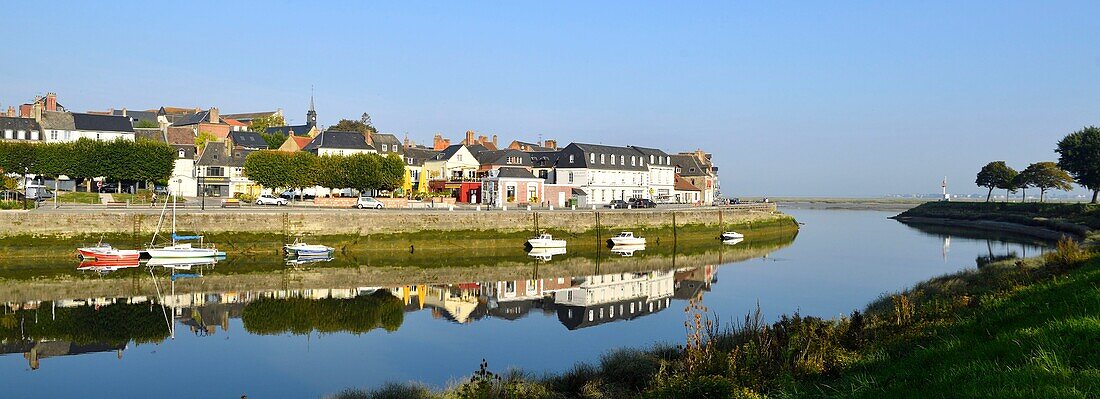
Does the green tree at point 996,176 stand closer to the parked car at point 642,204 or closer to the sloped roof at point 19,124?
the parked car at point 642,204

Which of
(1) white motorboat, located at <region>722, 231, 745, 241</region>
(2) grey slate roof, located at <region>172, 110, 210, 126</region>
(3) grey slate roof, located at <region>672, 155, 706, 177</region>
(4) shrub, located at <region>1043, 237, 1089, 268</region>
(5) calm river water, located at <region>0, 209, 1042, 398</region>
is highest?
(2) grey slate roof, located at <region>172, 110, 210, 126</region>

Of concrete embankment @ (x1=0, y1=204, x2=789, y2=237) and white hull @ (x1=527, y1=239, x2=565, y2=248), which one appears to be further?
white hull @ (x1=527, y1=239, x2=565, y2=248)

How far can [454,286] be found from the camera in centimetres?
3525

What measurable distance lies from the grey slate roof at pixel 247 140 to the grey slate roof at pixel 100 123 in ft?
40.4

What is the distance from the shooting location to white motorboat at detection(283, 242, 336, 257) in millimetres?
43281

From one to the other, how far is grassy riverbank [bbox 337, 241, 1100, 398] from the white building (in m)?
76.5

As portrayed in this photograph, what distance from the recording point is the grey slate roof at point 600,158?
7769 cm

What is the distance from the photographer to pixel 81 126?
78812 mm

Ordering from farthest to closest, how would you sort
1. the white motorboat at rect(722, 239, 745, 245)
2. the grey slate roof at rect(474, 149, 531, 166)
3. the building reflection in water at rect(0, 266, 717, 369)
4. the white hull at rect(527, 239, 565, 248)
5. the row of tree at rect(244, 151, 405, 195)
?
the grey slate roof at rect(474, 149, 531, 166), the row of tree at rect(244, 151, 405, 195), the white motorboat at rect(722, 239, 745, 245), the white hull at rect(527, 239, 565, 248), the building reflection in water at rect(0, 266, 717, 369)

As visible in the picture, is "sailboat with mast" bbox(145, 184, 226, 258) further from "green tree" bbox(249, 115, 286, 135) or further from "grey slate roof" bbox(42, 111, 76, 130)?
"green tree" bbox(249, 115, 286, 135)

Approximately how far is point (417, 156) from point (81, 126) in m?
36.0

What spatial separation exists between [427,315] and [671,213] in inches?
1458

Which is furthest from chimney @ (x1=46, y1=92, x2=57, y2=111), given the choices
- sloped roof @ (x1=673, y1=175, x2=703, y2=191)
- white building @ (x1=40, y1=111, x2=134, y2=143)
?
sloped roof @ (x1=673, y1=175, x2=703, y2=191)

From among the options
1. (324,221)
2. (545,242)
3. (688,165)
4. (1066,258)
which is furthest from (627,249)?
(688,165)
